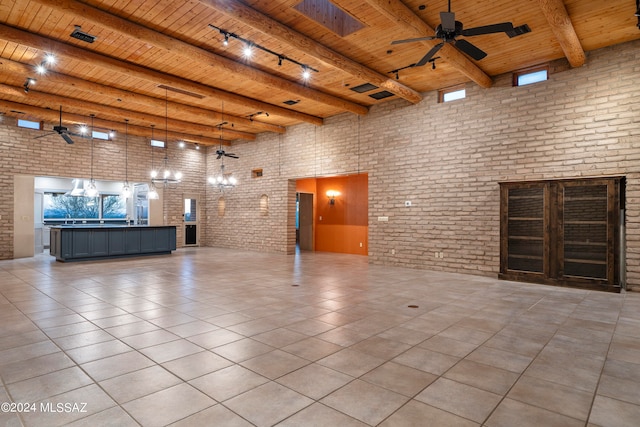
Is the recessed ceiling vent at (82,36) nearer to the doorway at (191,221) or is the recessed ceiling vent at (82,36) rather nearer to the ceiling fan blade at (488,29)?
the ceiling fan blade at (488,29)

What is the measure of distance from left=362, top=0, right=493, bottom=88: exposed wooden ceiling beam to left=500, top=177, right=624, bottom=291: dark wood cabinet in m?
2.41

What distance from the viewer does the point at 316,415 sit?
2.31m

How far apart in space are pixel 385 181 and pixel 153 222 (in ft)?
28.6

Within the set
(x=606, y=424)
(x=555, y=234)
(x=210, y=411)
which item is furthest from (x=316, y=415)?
(x=555, y=234)

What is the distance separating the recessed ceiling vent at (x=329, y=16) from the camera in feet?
16.9

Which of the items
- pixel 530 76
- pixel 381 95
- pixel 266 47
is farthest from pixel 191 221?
pixel 530 76

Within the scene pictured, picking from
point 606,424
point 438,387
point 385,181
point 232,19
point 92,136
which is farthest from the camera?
point 92,136

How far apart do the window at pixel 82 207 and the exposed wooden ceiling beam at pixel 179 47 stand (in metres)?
10.5

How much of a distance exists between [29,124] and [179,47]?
7.75 meters

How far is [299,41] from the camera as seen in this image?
5.64m

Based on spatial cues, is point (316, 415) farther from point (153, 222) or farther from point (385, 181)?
point (153, 222)

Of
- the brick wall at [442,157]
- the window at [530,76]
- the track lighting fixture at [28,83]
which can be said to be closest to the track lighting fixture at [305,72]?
the brick wall at [442,157]

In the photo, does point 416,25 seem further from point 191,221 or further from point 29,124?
point 191,221

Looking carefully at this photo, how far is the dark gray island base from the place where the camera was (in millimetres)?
9438
